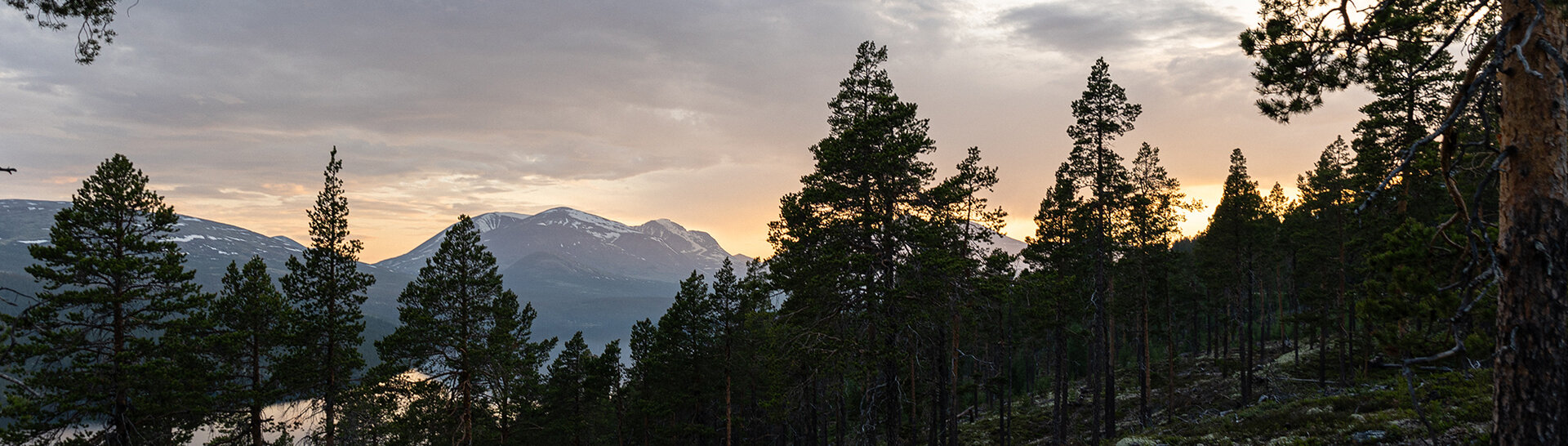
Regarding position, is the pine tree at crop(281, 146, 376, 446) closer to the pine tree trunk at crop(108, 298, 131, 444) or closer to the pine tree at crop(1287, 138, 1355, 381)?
the pine tree trunk at crop(108, 298, 131, 444)

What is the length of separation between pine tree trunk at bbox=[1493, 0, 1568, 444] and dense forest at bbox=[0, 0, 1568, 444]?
2 centimetres

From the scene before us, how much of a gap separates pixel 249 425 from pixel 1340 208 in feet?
141

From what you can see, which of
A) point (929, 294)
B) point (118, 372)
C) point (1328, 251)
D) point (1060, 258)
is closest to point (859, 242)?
point (929, 294)

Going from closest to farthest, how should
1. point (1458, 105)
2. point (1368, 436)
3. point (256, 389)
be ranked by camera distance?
point (1458, 105) → point (1368, 436) → point (256, 389)

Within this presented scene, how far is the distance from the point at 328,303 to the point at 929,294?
67.5 ft

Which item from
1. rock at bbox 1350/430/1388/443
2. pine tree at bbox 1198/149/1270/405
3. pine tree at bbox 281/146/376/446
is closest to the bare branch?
rock at bbox 1350/430/1388/443

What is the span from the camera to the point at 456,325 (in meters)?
22.6

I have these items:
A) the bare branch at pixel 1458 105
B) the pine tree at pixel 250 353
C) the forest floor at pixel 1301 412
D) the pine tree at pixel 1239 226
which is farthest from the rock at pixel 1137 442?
the pine tree at pixel 250 353

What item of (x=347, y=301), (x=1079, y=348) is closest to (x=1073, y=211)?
(x=347, y=301)

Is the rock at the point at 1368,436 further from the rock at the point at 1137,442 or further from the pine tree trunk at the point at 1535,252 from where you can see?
the pine tree trunk at the point at 1535,252

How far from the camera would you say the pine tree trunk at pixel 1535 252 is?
589 cm

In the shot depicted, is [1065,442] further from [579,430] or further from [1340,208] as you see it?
[579,430]

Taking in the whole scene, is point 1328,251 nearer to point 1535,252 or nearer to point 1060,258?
point 1060,258

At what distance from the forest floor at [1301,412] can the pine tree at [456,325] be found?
21265 mm
